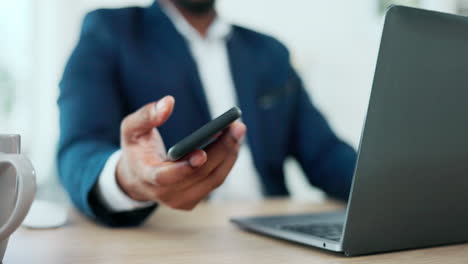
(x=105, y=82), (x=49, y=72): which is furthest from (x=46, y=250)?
(x=49, y=72)

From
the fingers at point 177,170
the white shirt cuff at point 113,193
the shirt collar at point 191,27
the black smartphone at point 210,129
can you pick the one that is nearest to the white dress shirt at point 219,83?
the shirt collar at point 191,27

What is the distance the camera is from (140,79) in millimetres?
1220

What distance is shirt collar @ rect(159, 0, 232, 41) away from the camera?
4.48 feet

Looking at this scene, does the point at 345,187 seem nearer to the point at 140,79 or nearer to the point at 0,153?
the point at 140,79

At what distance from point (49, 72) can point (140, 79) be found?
0.41 metres

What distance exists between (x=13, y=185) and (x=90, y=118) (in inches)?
23.5

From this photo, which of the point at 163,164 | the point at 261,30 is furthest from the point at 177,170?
the point at 261,30

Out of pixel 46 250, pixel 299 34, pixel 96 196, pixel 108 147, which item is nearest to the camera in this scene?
pixel 46 250

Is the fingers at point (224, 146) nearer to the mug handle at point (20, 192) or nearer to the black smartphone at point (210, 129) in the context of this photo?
the black smartphone at point (210, 129)

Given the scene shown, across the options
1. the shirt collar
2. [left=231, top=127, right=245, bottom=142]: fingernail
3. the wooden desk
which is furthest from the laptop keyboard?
the shirt collar

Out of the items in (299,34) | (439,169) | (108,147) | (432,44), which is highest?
(432,44)

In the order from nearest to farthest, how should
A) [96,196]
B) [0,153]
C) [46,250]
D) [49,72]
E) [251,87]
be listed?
[0,153] < [46,250] < [96,196] < [251,87] < [49,72]

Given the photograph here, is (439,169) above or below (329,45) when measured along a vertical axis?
above

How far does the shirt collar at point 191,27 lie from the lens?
136cm
